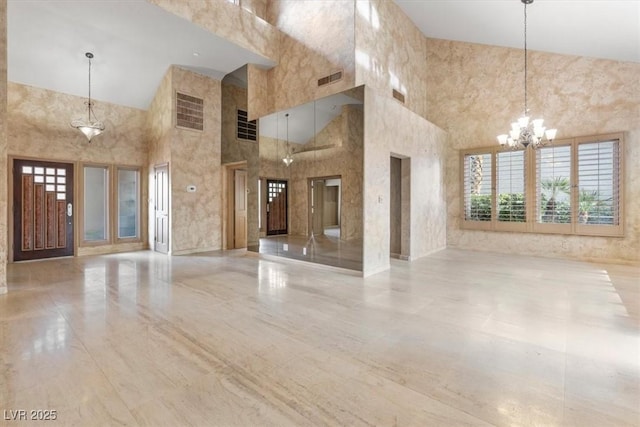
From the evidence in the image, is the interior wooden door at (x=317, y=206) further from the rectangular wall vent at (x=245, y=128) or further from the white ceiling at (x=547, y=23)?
the white ceiling at (x=547, y=23)

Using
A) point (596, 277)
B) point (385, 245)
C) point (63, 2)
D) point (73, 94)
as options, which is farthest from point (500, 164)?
point (73, 94)

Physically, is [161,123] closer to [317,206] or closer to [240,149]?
[240,149]

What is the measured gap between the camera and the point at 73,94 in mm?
6848

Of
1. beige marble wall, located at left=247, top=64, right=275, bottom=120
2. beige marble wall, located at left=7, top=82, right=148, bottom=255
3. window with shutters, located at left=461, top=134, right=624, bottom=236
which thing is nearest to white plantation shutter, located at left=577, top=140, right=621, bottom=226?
window with shutters, located at left=461, top=134, right=624, bottom=236

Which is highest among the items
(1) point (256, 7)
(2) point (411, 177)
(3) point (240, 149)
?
(1) point (256, 7)

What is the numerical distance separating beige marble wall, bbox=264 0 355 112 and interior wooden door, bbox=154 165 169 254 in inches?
121

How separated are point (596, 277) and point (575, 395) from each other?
4.20 meters

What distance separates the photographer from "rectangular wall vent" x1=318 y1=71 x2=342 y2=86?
562 centimetres

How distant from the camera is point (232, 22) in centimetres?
595

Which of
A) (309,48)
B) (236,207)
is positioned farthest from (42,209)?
(309,48)

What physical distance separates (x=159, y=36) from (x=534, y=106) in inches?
311

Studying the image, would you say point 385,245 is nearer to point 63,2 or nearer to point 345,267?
point 345,267

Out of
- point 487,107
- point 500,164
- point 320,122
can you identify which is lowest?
point 500,164

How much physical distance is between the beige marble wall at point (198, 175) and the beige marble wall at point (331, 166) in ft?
6.18
